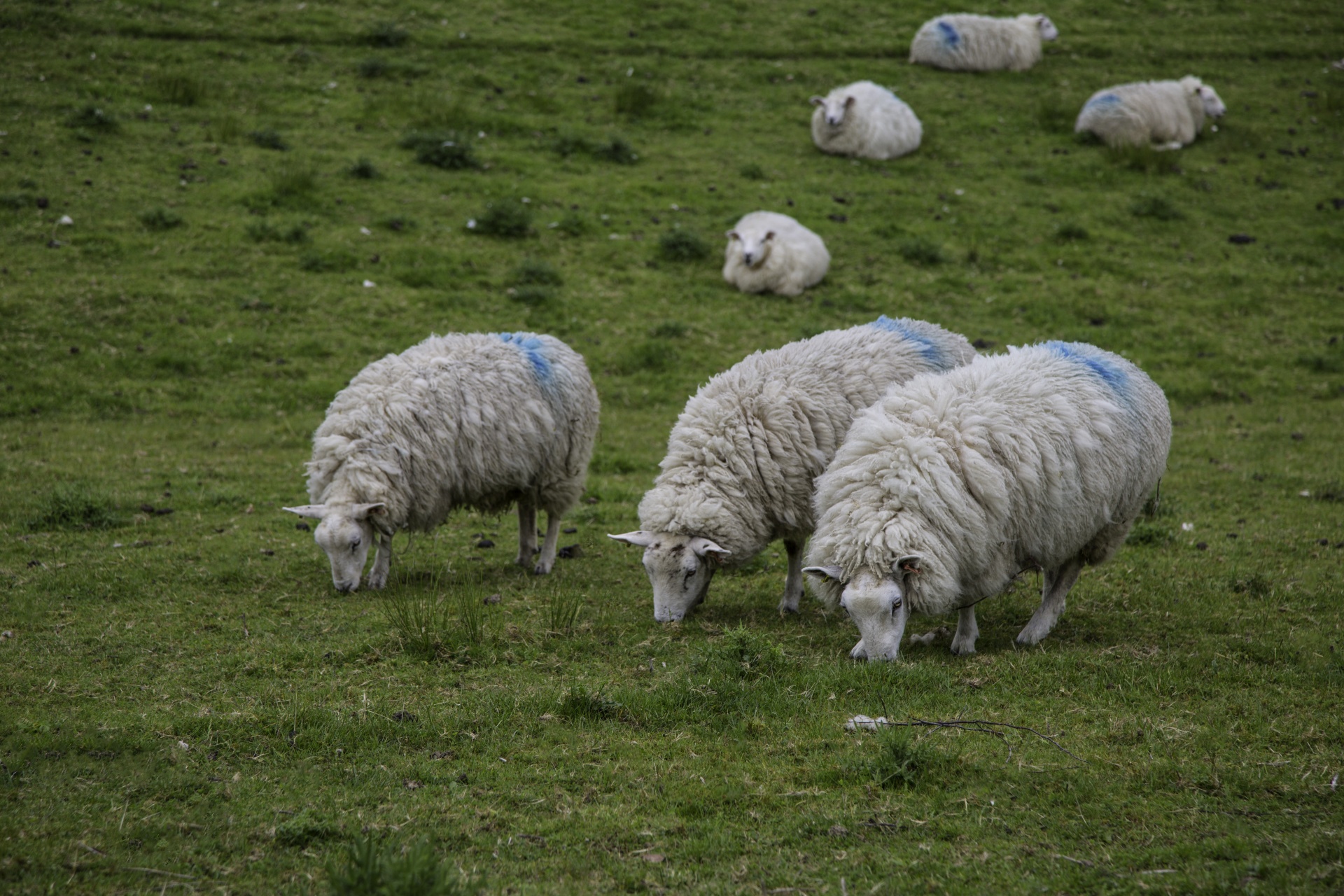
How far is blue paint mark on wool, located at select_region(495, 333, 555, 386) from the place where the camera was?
29.4 ft

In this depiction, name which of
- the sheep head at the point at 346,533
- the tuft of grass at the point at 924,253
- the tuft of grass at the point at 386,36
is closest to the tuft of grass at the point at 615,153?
the tuft of grass at the point at 924,253

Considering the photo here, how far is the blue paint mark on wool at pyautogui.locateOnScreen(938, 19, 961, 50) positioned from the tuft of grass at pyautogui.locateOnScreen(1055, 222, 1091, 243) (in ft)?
26.2

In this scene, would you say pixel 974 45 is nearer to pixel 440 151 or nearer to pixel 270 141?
pixel 440 151

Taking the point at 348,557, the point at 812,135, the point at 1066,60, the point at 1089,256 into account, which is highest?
the point at 1066,60

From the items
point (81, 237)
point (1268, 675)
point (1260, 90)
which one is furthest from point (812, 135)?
point (1268, 675)

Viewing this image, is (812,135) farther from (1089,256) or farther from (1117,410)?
(1117,410)

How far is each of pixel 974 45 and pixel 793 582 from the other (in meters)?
19.7

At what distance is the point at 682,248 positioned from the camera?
16953mm

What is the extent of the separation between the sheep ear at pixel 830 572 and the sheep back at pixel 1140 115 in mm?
17771

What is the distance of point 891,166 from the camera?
2036 cm

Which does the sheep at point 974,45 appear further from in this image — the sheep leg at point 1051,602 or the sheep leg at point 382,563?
the sheep leg at point 382,563

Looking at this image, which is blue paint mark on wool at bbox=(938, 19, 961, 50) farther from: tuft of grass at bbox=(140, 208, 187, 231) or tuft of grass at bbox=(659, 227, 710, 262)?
tuft of grass at bbox=(140, 208, 187, 231)

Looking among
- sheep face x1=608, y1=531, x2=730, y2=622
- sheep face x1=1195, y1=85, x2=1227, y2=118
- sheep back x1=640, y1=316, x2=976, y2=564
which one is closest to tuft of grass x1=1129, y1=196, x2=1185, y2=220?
sheep face x1=1195, y1=85, x2=1227, y2=118

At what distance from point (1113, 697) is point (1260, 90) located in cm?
2343
